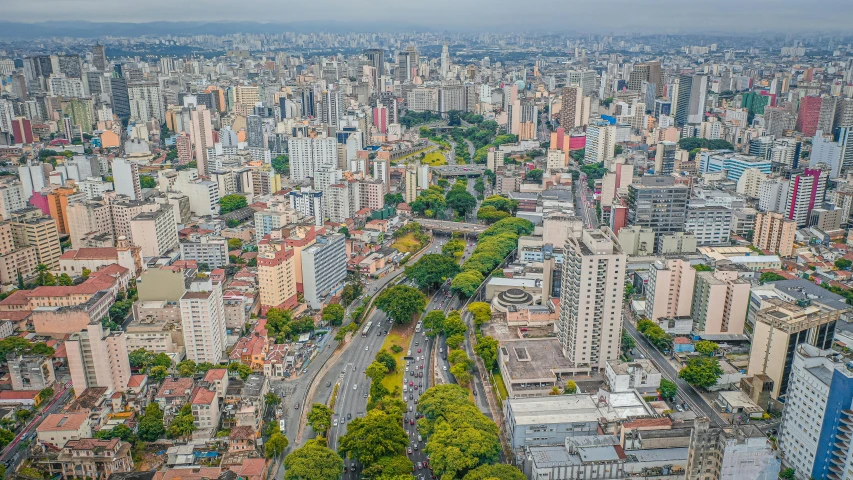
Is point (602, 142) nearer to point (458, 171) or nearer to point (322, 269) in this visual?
point (458, 171)

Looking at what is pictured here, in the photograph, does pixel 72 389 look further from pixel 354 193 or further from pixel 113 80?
pixel 113 80

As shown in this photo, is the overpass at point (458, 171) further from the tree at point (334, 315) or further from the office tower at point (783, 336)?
the office tower at point (783, 336)

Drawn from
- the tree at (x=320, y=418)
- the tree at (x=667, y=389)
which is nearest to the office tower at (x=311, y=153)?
the tree at (x=320, y=418)

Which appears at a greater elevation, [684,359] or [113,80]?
[113,80]

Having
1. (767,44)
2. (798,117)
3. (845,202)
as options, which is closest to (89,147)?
(845,202)

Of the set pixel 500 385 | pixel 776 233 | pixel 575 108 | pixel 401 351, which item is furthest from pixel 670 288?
pixel 575 108

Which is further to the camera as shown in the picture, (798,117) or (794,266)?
(798,117)
